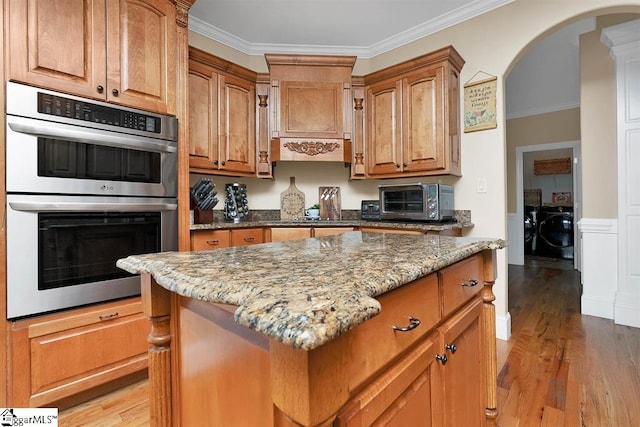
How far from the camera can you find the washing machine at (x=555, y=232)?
228 inches

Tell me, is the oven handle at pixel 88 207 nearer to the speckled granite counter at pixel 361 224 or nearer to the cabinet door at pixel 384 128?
the speckled granite counter at pixel 361 224

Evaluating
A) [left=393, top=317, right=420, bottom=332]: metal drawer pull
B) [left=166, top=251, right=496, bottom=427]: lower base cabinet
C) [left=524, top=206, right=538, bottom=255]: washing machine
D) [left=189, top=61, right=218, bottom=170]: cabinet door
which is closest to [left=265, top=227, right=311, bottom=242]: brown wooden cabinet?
[left=189, top=61, right=218, bottom=170]: cabinet door

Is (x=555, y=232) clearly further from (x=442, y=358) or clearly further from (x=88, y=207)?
(x=88, y=207)

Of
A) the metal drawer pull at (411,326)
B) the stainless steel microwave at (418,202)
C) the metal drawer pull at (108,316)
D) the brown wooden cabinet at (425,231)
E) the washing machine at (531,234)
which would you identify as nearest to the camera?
the metal drawer pull at (411,326)

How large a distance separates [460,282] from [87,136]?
1821 millimetres

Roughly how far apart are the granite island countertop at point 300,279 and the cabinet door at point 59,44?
1273 millimetres

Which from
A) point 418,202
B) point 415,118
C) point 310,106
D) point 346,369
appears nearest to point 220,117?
point 310,106

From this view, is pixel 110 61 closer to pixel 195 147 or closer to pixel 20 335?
pixel 195 147

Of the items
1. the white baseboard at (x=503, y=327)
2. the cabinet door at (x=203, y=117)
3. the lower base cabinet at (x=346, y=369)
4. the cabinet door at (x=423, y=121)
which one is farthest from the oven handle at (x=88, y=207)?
the white baseboard at (x=503, y=327)

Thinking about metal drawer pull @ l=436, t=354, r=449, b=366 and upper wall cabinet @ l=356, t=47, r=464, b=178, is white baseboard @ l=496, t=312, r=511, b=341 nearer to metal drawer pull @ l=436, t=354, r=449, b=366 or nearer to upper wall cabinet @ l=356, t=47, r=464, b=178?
upper wall cabinet @ l=356, t=47, r=464, b=178

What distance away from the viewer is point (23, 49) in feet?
4.67

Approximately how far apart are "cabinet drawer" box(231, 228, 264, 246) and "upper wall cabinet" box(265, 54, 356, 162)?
29.7 inches

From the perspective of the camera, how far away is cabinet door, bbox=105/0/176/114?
5.59 feet

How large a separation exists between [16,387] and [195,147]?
1784 mm
